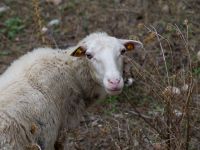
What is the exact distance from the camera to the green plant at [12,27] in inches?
325

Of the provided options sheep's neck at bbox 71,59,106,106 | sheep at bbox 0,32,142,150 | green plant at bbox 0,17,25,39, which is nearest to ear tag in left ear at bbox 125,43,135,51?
sheep at bbox 0,32,142,150

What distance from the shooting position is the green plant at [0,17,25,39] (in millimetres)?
8251

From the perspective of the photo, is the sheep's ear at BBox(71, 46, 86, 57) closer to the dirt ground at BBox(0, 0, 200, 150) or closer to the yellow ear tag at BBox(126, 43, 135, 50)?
the yellow ear tag at BBox(126, 43, 135, 50)

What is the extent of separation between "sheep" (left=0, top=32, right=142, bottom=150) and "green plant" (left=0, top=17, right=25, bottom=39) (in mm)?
2903

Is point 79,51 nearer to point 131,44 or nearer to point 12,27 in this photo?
point 131,44

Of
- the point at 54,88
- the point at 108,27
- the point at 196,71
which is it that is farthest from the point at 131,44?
the point at 108,27

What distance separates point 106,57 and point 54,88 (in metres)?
0.54

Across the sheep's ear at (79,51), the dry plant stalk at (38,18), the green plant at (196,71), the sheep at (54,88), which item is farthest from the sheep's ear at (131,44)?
the green plant at (196,71)

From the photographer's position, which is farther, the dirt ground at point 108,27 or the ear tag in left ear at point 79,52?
the dirt ground at point 108,27

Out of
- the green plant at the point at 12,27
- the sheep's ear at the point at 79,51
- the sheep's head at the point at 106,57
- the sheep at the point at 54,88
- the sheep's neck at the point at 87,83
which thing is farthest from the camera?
the green plant at the point at 12,27

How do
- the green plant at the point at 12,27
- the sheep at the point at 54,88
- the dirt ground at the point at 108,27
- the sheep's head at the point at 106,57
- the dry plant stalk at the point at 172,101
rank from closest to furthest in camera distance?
the dry plant stalk at the point at 172,101, the sheep at the point at 54,88, the sheep's head at the point at 106,57, the dirt ground at the point at 108,27, the green plant at the point at 12,27

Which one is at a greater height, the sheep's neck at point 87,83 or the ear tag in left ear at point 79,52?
the ear tag in left ear at point 79,52

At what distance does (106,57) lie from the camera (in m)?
5.02

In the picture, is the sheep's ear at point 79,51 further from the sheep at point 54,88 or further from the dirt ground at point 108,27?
the dirt ground at point 108,27
